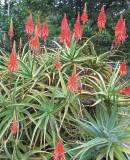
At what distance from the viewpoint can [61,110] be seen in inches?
167

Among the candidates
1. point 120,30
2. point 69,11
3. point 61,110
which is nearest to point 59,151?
point 61,110

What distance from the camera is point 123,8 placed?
9008 mm

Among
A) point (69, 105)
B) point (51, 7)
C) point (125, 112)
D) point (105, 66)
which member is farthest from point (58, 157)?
point (51, 7)

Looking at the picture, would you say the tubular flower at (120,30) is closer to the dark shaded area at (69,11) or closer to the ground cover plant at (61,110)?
the ground cover plant at (61,110)

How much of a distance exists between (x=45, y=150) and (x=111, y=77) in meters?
0.96

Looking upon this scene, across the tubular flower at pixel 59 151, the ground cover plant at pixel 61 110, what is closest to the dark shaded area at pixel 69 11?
the ground cover plant at pixel 61 110

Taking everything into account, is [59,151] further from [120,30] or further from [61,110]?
[120,30]

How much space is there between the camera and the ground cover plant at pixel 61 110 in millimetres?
4043

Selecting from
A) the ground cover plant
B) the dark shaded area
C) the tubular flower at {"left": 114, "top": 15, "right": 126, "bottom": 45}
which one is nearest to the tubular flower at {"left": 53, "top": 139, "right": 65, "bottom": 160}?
the ground cover plant

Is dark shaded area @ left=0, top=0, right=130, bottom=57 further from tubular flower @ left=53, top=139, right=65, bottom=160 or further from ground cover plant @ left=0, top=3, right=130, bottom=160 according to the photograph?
tubular flower @ left=53, top=139, right=65, bottom=160

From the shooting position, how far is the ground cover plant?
4043mm

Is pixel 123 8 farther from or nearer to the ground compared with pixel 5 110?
farther from the ground

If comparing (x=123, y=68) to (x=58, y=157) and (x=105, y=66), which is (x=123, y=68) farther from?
(x=58, y=157)

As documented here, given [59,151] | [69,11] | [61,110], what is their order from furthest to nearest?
[69,11], [61,110], [59,151]
